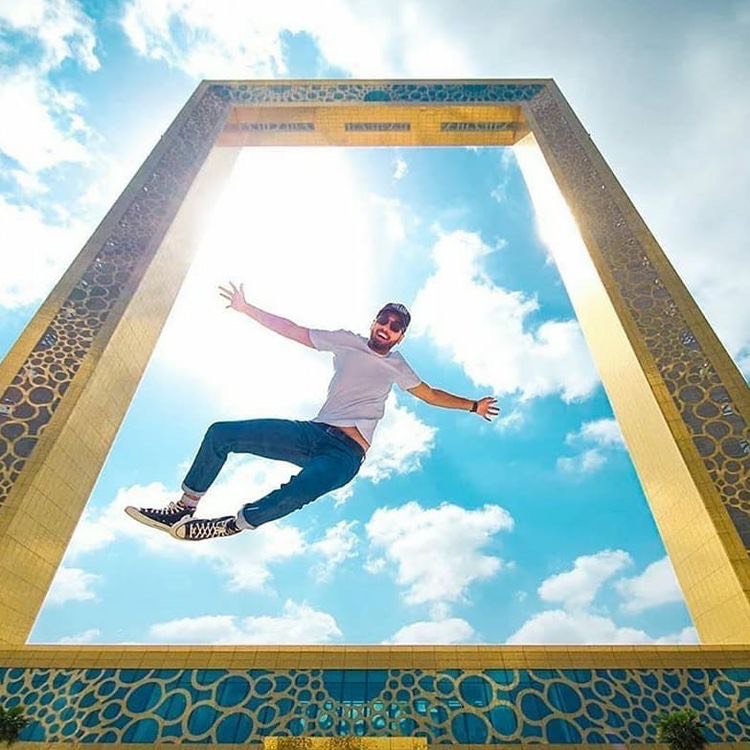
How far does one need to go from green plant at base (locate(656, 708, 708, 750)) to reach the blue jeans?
4246 millimetres

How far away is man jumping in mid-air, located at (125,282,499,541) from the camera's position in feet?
13.4

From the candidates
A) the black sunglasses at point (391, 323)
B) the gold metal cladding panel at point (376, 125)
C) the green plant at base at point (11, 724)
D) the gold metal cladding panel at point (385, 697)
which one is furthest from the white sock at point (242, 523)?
the gold metal cladding panel at point (376, 125)

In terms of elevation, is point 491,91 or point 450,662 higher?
point 491,91

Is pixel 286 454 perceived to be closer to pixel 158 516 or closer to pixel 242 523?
pixel 242 523

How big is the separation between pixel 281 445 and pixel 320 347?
3.54ft

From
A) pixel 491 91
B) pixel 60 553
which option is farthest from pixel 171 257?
pixel 491 91

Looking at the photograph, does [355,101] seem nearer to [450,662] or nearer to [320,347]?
[320,347]

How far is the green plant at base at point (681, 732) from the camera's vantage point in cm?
550

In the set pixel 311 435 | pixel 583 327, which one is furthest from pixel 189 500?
pixel 583 327

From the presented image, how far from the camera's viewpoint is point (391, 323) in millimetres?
4906

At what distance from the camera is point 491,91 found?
48.6ft

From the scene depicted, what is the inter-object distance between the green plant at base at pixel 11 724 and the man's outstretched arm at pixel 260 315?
460 centimetres

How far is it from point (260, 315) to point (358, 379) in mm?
975

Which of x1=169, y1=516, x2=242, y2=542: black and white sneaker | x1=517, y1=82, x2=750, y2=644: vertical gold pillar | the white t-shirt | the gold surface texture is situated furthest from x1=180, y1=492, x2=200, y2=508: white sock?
x1=517, y1=82, x2=750, y2=644: vertical gold pillar
